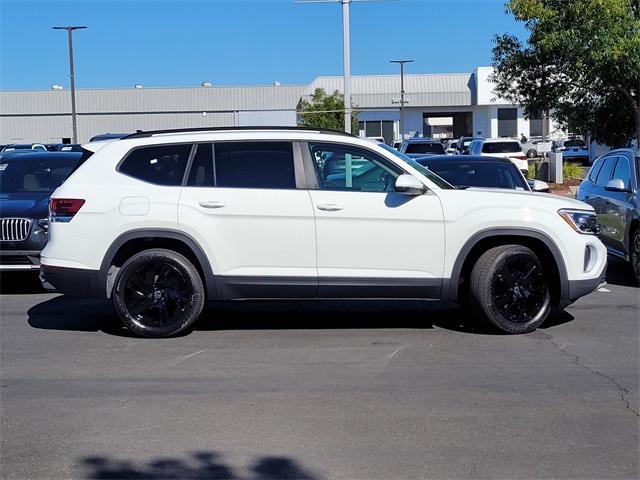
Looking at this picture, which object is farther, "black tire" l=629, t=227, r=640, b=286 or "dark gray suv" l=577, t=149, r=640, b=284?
"dark gray suv" l=577, t=149, r=640, b=284

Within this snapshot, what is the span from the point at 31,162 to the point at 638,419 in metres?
8.97

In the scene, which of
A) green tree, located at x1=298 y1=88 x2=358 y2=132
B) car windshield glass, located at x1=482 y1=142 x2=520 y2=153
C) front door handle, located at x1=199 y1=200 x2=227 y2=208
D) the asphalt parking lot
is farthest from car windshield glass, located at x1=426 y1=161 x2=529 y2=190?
green tree, located at x1=298 y1=88 x2=358 y2=132

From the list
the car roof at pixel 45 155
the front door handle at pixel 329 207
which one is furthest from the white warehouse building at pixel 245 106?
the front door handle at pixel 329 207

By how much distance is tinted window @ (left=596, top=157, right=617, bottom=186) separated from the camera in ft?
39.3

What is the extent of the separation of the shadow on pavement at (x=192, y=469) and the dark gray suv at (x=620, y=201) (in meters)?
7.06

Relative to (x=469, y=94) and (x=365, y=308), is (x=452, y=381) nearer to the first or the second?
(x=365, y=308)

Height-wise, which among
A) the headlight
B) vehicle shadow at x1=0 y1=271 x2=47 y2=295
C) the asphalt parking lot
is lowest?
the asphalt parking lot

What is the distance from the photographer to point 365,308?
930cm

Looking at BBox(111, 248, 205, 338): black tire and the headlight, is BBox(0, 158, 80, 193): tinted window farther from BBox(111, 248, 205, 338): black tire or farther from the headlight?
the headlight

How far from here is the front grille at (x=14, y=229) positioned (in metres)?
10.0

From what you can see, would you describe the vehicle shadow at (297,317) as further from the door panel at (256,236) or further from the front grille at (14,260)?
the door panel at (256,236)

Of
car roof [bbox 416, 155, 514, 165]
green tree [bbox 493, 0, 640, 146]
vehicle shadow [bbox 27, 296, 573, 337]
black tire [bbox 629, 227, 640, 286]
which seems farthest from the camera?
green tree [bbox 493, 0, 640, 146]

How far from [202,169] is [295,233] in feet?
3.47

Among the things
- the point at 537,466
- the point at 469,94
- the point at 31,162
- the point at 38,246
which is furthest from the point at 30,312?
the point at 469,94
